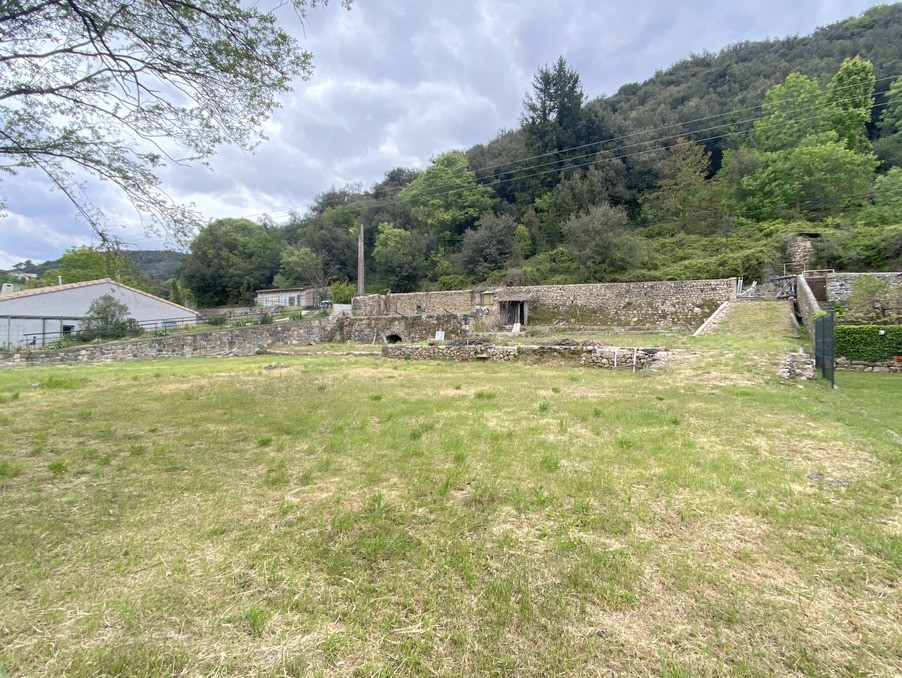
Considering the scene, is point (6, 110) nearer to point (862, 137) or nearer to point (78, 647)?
point (78, 647)

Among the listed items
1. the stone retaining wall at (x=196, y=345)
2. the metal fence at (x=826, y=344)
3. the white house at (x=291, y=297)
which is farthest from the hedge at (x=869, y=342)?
the white house at (x=291, y=297)

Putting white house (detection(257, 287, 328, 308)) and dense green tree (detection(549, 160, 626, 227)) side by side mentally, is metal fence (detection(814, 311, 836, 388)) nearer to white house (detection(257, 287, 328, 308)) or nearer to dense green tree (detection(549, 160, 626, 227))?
dense green tree (detection(549, 160, 626, 227))

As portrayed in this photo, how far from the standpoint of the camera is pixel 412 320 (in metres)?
26.4

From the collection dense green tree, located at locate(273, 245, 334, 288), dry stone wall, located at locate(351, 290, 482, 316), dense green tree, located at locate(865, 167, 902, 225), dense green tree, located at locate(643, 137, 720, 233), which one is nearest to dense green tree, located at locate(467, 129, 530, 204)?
dense green tree, located at locate(643, 137, 720, 233)

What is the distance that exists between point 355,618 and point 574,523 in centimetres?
169

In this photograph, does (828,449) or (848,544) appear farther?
(828,449)

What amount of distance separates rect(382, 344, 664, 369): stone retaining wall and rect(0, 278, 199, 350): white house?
2070cm

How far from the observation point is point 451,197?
43.9m

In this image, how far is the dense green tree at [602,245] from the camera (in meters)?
27.9

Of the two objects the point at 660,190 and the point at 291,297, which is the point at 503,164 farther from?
the point at 291,297

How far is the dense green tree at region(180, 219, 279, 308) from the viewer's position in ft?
161

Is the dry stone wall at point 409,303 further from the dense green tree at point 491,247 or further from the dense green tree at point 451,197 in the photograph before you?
the dense green tree at point 451,197

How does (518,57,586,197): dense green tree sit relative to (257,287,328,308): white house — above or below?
above

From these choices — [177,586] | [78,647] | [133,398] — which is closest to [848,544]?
[177,586]
